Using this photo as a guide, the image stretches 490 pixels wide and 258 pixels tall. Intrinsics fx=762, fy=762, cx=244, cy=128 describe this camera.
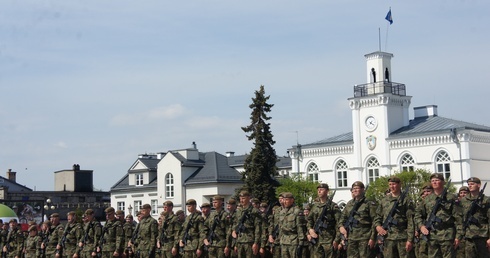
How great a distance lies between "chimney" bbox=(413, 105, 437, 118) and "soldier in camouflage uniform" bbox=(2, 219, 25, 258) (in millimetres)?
51434

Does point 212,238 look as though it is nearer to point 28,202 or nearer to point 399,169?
point 28,202

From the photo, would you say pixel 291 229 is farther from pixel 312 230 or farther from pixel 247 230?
pixel 247 230

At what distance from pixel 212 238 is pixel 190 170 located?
59.0 m

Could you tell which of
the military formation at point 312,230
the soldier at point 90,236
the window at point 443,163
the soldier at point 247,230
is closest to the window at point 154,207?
the window at point 443,163

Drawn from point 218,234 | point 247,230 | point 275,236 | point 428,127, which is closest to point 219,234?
point 218,234

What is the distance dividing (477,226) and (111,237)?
10.1m

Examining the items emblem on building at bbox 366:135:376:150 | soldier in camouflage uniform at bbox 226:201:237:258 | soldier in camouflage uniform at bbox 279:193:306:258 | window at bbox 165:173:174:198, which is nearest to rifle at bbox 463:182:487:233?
soldier in camouflage uniform at bbox 279:193:306:258

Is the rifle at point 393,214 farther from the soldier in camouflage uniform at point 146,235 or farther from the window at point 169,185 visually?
the window at point 169,185

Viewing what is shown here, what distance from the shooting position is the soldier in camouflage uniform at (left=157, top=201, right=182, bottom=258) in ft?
61.4

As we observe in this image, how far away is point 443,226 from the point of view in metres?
13.9

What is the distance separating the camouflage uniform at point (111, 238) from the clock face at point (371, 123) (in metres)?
50.3

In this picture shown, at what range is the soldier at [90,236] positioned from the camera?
20.5 metres

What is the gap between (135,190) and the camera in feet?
263

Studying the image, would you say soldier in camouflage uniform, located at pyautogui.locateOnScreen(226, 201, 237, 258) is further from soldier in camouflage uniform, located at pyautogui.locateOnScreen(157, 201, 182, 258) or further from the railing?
the railing
